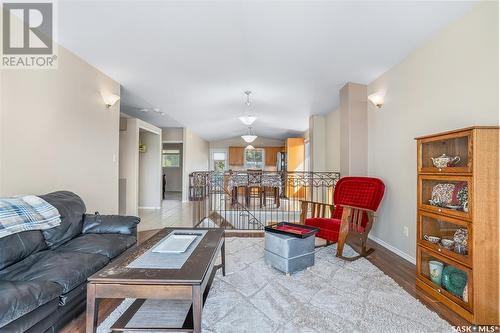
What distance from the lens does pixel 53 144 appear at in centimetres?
299

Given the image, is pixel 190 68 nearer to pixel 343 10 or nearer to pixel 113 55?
pixel 113 55

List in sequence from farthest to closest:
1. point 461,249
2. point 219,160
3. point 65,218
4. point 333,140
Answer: point 219,160
point 333,140
point 65,218
point 461,249

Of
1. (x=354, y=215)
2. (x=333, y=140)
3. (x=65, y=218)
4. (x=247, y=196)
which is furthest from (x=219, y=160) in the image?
(x=65, y=218)

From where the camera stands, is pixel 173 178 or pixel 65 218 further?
pixel 173 178

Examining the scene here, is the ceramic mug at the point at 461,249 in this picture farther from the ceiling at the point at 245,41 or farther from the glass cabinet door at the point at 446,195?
the ceiling at the point at 245,41

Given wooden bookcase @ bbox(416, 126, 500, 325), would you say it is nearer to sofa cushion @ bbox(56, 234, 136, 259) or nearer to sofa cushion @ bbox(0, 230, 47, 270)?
sofa cushion @ bbox(56, 234, 136, 259)

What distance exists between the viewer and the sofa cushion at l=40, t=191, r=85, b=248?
2.28 meters

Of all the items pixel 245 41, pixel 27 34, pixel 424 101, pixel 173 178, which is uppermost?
pixel 245 41

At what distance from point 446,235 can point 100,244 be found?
315cm

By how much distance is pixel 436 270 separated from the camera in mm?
2273

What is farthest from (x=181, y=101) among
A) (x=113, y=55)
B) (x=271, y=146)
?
(x=271, y=146)

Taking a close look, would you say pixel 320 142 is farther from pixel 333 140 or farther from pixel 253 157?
pixel 253 157

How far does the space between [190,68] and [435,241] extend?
3.67m

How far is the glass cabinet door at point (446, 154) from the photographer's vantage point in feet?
6.61
